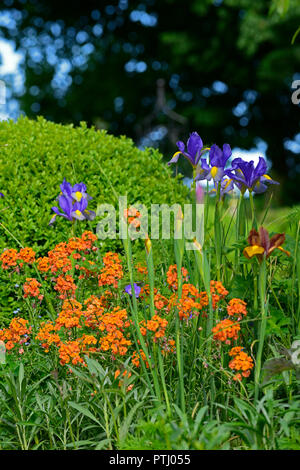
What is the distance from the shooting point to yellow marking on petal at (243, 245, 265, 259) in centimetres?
216

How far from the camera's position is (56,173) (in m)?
4.12

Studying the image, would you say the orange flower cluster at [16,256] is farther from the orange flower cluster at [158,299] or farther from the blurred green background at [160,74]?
the blurred green background at [160,74]

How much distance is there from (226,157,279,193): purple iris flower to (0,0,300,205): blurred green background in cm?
1182

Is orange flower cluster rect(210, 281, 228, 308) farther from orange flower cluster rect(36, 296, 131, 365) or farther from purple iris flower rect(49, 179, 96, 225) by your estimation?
purple iris flower rect(49, 179, 96, 225)

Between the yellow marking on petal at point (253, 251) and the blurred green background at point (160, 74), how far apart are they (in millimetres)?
12366

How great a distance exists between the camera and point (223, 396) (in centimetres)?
251

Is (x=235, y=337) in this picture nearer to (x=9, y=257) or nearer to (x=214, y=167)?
(x=214, y=167)

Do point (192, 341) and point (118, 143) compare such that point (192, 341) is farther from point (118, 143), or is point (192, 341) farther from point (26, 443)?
point (118, 143)

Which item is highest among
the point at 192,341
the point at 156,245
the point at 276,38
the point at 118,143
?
the point at 276,38

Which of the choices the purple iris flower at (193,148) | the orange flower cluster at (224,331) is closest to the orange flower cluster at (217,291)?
the orange flower cluster at (224,331)

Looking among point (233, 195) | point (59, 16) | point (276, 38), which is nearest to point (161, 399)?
point (233, 195)

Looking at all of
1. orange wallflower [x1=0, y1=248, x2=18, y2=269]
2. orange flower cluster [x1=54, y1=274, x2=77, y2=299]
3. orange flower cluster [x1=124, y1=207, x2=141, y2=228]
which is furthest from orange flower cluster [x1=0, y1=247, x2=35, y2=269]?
orange flower cluster [x1=124, y1=207, x2=141, y2=228]

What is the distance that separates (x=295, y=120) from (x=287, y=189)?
2.27 m

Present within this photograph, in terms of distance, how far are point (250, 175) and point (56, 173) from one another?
1.96m
